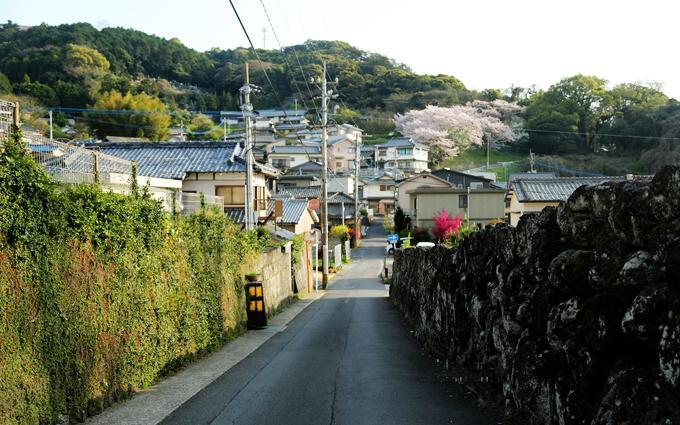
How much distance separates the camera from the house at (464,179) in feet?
194

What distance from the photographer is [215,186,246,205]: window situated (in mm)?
35500

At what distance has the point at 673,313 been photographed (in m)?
3.25

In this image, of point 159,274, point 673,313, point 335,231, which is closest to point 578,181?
point 159,274

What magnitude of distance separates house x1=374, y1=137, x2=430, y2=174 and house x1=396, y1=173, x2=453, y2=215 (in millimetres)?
19674

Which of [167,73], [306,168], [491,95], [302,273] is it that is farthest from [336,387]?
[167,73]

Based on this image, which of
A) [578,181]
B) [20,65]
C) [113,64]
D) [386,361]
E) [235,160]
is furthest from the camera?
[113,64]

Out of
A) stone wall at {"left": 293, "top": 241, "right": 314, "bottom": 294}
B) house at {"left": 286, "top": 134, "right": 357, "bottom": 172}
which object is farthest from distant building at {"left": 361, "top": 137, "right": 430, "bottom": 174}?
stone wall at {"left": 293, "top": 241, "right": 314, "bottom": 294}

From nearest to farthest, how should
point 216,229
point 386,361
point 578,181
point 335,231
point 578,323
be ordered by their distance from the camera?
point 578,323, point 386,361, point 216,229, point 578,181, point 335,231

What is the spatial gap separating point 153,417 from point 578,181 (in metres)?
24.2

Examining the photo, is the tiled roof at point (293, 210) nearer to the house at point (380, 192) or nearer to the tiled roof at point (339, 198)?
the tiled roof at point (339, 198)

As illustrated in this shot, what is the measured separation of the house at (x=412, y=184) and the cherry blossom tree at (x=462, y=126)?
25.0 meters

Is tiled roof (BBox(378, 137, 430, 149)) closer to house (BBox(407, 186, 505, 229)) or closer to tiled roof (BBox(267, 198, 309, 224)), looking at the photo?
house (BBox(407, 186, 505, 229))

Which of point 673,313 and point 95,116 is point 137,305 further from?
point 95,116

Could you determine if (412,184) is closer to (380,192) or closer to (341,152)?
(380,192)
